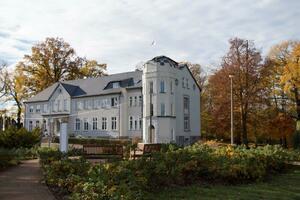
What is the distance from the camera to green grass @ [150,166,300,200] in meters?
9.89

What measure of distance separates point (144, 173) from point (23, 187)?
3.74 m

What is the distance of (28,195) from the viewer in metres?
9.81

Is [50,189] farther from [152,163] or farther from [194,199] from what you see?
[194,199]

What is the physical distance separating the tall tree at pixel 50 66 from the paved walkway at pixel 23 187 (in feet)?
157

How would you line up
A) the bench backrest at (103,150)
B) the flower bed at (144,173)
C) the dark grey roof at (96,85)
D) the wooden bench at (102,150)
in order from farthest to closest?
the dark grey roof at (96,85) → the bench backrest at (103,150) → the wooden bench at (102,150) → the flower bed at (144,173)

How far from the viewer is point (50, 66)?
61719 mm

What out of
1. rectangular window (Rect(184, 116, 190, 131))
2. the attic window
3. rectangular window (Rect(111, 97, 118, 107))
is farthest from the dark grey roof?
rectangular window (Rect(184, 116, 190, 131))

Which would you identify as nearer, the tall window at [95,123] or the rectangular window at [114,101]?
the rectangular window at [114,101]

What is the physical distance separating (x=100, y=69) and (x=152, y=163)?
54.9 metres

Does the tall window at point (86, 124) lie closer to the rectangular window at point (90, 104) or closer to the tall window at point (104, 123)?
the rectangular window at point (90, 104)

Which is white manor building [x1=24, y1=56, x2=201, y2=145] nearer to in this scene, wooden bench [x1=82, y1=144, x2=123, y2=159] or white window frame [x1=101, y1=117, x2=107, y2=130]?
white window frame [x1=101, y1=117, x2=107, y2=130]

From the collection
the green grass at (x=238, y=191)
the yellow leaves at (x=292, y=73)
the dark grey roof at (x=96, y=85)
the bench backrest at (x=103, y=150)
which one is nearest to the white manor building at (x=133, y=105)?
the dark grey roof at (x=96, y=85)

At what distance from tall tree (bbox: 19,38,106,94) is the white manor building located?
4213 millimetres

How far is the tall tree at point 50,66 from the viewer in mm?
60719
